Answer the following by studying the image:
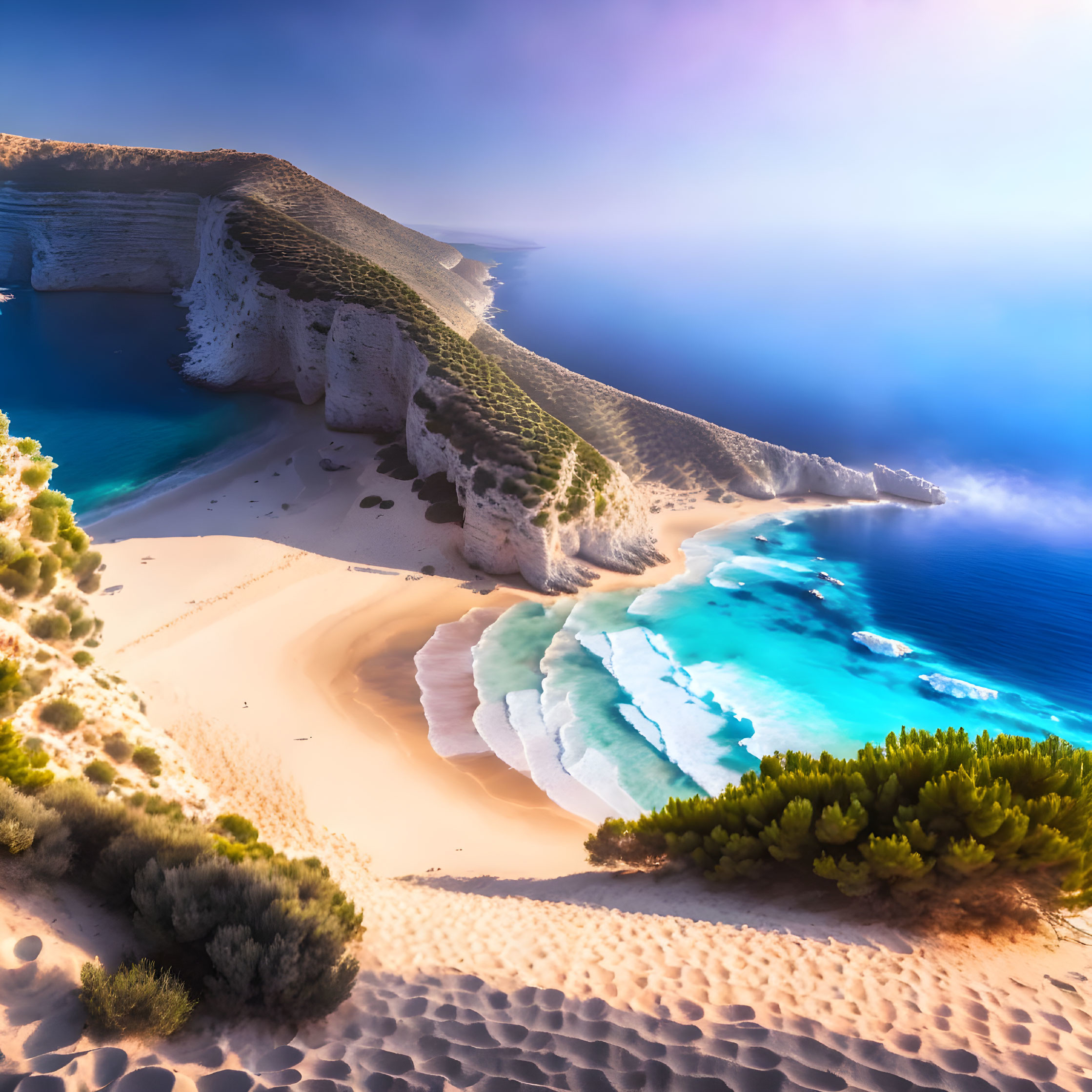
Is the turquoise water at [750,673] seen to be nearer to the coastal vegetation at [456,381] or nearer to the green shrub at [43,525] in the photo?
the coastal vegetation at [456,381]

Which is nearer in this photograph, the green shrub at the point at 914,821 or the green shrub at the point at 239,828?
the green shrub at the point at 914,821

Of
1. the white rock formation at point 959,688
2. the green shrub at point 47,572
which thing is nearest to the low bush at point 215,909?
the green shrub at point 47,572

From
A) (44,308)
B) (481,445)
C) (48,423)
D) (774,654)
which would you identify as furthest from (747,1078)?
(44,308)

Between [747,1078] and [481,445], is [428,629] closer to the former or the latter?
[481,445]

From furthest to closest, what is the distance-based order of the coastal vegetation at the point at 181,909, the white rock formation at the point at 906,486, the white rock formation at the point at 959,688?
the white rock formation at the point at 906,486, the white rock formation at the point at 959,688, the coastal vegetation at the point at 181,909

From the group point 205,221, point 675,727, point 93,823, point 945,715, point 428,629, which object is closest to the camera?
point 93,823

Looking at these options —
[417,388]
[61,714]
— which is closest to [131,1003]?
[61,714]

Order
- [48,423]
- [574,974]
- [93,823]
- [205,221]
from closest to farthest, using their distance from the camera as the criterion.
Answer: [93,823] < [574,974] < [48,423] < [205,221]

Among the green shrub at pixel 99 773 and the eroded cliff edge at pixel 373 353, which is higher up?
the eroded cliff edge at pixel 373 353
